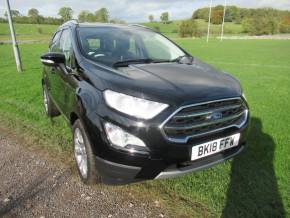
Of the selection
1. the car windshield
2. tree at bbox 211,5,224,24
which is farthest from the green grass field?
the car windshield

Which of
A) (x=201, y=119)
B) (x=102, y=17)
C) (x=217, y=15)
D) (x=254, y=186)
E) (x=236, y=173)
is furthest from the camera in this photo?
(x=217, y=15)

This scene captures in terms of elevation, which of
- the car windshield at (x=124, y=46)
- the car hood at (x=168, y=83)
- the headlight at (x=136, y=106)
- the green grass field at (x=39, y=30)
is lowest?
the green grass field at (x=39, y=30)

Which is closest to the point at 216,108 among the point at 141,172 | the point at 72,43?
the point at 141,172

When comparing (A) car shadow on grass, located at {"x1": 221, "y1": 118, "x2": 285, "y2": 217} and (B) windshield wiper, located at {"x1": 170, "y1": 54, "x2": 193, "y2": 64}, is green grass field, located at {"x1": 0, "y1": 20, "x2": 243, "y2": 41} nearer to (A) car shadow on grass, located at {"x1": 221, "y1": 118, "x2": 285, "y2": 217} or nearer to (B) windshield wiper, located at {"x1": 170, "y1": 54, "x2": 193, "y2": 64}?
(B) windshield wiper, located at {"x1": 170, "y1": 54, "x2": 193, "y2": 64}

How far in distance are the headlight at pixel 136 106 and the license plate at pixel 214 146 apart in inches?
18.8

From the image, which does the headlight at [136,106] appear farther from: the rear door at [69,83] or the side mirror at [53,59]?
the side mirror at [53,59]

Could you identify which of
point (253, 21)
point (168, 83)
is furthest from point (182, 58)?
point (253, 21)

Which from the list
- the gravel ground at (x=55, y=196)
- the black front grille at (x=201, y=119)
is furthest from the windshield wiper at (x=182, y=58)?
the gravel ground at (x=55, y=196)

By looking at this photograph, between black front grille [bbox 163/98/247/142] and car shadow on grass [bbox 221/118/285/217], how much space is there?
0.70 m

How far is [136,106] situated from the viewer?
7.00ft

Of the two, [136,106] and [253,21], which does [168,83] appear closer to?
[136,106]

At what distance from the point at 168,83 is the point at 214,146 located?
0.72m

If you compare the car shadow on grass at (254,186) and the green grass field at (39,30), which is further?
the green grass field at (39,30)

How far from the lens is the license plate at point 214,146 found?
7.41 ft
